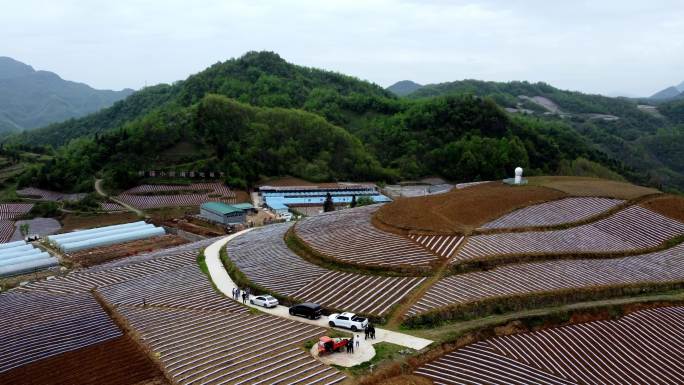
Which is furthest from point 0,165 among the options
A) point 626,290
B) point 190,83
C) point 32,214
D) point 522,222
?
point 626,290

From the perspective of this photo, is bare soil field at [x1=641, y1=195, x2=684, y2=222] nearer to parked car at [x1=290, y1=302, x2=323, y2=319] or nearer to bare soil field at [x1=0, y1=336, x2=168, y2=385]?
parked car at [x1=290, y1=302, x2=323, y2=319]

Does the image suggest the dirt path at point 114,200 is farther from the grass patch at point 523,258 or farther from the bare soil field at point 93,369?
the grass patch at point 523,258

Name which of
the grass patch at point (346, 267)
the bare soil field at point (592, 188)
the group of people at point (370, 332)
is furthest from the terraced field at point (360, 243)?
the bare soil field at point (592, 188)

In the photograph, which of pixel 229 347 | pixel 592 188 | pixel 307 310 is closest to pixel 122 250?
pixel 307 310

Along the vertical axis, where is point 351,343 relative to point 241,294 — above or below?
above

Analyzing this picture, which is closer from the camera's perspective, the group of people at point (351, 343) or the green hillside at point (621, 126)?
the group of people at point (351, 343)

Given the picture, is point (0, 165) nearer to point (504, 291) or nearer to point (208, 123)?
point (208, 123)

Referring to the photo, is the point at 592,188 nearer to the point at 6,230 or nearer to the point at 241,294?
the point at 241,294
